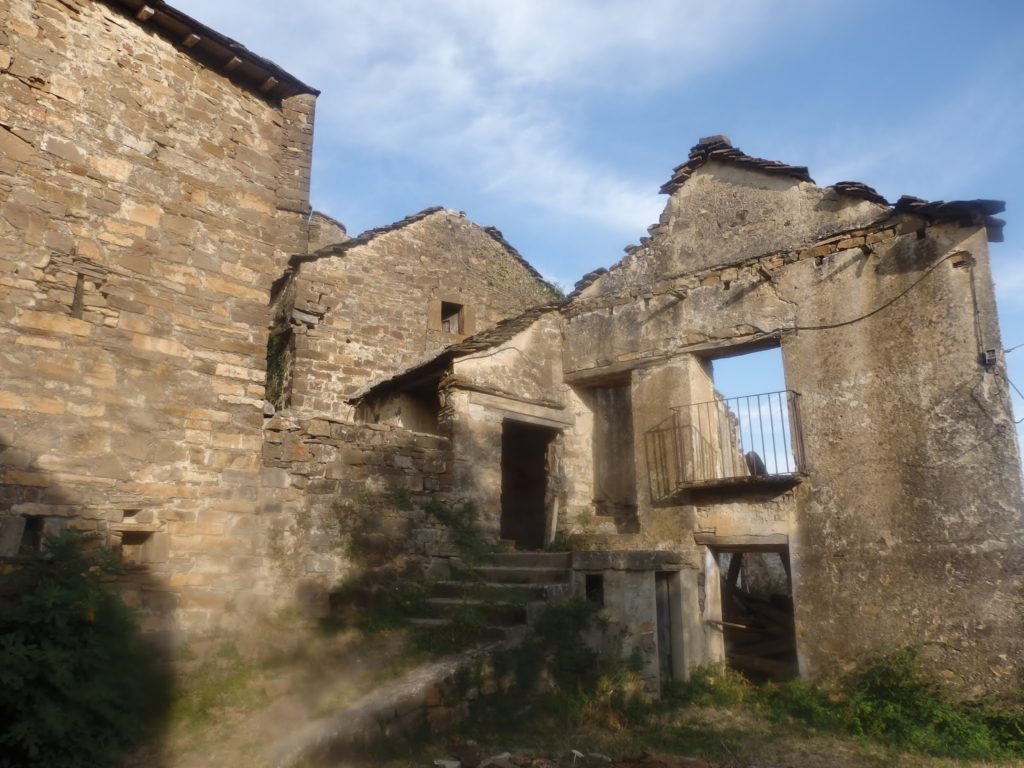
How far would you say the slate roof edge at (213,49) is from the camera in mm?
6484

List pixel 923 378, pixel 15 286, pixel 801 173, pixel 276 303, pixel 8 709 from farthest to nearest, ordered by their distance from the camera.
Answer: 1. pixel 276 303
2. pixel 801 173
3. pixel 923 378
4. pixel 15 286
5. pixel 8 709

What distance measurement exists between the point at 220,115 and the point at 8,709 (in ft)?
17.0

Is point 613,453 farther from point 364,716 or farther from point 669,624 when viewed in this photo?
point 364,716

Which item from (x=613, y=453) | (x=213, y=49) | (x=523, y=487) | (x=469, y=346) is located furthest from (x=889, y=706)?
(x=213, y=49)

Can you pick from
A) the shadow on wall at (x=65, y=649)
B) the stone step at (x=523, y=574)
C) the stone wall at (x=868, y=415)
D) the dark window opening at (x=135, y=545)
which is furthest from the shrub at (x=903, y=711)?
the dark window opening at (x=135, y=545)

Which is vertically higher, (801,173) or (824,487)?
(801,173)

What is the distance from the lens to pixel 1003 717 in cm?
664

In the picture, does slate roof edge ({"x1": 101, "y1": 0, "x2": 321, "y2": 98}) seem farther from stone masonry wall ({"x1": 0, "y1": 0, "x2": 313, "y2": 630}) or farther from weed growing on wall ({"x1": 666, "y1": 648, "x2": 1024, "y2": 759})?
weed growing on wall ({"x1": 666, "y1": 648, "x2": 1024, "y2": 759})

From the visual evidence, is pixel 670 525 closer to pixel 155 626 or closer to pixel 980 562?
pixel 980 562

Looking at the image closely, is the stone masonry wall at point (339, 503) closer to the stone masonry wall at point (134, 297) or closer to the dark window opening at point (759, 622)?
the stone masonry wall at point (134, 297)

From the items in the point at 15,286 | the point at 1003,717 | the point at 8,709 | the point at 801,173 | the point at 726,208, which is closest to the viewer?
the point at 8,709

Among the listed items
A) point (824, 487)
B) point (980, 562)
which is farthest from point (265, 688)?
point (980, 562)

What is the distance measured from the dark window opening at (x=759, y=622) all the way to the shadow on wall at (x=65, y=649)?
629 centimetres

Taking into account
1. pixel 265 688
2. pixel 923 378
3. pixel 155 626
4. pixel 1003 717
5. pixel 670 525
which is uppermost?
pixel 923 378
